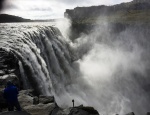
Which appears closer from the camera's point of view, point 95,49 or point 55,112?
point 55,112

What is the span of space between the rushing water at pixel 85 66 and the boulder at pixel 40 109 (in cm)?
597

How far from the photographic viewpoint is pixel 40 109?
35.8 feet

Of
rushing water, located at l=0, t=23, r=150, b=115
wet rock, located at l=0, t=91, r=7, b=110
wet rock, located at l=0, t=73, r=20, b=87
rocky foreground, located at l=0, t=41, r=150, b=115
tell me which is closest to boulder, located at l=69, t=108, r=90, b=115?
rocky foreground, located at l=0, t=41, r=150, b=115

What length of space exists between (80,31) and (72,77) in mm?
22523

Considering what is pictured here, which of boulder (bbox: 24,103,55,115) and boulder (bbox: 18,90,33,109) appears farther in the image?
boulder (bbox: 18,90,33,109)

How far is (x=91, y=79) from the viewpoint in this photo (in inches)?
1400

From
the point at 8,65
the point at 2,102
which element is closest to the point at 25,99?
the point at 2,102

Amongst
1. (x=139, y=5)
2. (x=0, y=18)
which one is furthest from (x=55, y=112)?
(x=139, y=5)

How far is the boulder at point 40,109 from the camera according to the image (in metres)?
10.6

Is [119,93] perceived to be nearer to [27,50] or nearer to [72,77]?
[72,77]

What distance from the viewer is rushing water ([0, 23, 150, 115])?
20.1 metres

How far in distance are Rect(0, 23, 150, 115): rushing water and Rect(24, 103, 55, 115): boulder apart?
19.6ft

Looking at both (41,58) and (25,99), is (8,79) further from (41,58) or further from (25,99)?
(41,58)

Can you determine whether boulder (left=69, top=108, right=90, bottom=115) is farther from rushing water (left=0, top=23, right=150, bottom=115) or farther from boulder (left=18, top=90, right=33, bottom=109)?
rushing water (left=0, top=23, right=150, bottom=115)
